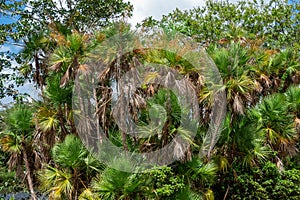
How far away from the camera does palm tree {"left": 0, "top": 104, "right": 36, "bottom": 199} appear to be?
12727 millimetres

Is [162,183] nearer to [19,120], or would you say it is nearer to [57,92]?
[57,92]

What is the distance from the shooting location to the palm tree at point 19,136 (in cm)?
1273

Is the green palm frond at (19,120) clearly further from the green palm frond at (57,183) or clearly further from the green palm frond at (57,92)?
the green palm frond at (57,183)

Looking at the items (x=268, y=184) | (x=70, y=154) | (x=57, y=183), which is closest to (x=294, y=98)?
(x=268, y=184)

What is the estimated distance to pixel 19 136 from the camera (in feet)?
42.1

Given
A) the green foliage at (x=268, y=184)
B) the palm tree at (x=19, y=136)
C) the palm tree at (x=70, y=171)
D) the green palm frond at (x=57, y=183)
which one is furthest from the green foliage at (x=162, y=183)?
the palm tree at (x=19, y=136)

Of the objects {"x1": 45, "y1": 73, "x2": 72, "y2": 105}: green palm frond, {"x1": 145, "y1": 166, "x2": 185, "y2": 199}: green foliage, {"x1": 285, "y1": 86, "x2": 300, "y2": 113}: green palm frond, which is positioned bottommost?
{"x1": 145, "y1": 166, "x2": 185, "y2": 199}: green foliage

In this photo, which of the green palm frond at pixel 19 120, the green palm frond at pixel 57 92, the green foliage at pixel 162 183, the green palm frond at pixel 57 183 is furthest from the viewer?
the green palm frond at pixel 19 120

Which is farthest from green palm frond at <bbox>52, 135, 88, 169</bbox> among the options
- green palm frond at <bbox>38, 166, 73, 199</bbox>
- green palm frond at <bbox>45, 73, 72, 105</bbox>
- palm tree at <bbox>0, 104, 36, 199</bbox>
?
palm tree at <bbox>0, 104, 36, 199</bbox>

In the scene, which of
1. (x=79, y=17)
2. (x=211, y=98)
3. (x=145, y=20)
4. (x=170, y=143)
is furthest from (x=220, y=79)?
(x=79, y=17)

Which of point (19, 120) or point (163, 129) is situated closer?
point (163, 129)

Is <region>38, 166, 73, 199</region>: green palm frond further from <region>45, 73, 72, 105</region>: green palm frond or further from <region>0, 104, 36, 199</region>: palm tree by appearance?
<region>45, 73, 72, 105</region>: green palm frond

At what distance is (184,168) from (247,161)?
2173mm

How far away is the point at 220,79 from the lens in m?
11.8
